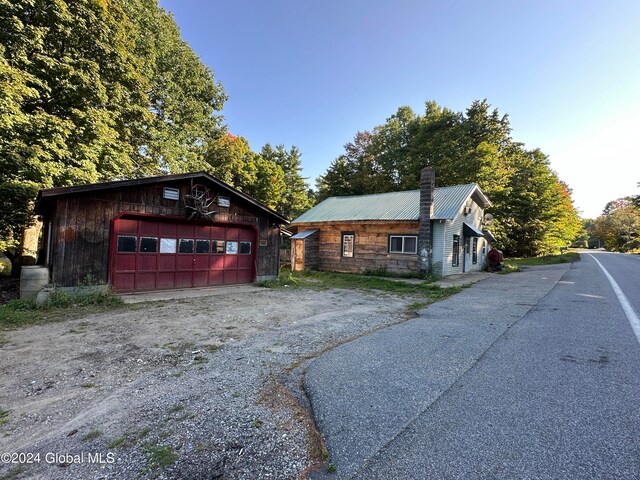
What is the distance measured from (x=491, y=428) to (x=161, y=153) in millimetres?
21416

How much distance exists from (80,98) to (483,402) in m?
17.2

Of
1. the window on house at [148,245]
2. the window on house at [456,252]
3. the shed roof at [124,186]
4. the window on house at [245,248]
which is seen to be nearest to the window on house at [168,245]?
the window on house at [148,245]

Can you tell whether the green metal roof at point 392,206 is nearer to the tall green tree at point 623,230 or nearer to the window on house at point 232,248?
the window on house at point 232,248

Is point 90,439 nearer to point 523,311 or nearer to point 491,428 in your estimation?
point 491,428

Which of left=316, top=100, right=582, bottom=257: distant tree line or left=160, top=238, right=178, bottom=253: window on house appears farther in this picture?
left=316, top=100, right=582, bottom=257: distant tree line

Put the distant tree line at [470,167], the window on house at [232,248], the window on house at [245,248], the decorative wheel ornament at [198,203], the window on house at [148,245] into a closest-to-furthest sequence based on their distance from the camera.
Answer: the window on house at [148,245] < the decorative wheel ornament at [198,203] < the window on house at [232,248] < the window on house at [245,248] < the distant tree line at [470,167]

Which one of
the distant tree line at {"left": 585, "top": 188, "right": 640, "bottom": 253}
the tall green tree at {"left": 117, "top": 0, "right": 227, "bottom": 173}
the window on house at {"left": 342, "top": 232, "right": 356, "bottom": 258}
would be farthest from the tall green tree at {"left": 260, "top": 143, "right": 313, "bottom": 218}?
Result: the distant tree line at {"left": 585, "top": 188, "right": 640, "bottom": 253}

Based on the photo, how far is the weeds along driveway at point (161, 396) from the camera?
7.63 ft

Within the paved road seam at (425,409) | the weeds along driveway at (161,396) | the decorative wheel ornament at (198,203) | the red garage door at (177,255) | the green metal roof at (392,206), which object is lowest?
the weeds along driveway at (161,396)

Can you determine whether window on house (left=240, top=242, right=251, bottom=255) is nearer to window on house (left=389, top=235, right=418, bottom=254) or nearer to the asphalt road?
window on house (left=389, top=235, right=418, bottom=254)

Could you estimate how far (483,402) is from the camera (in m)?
3.17

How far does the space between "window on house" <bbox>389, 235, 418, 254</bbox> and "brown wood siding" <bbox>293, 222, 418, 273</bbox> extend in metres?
0.19

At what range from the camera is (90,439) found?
2600 mm

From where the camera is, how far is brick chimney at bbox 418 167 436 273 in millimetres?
14734
